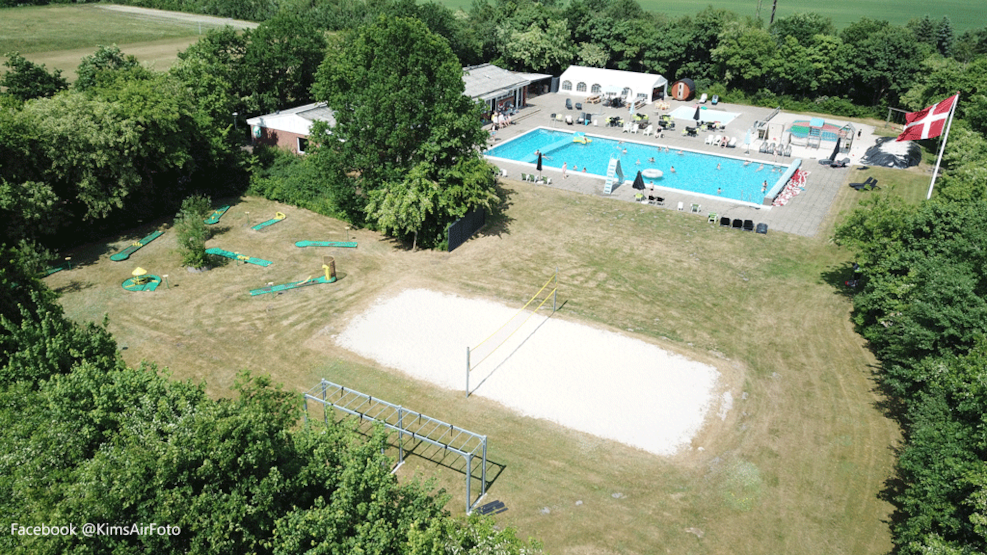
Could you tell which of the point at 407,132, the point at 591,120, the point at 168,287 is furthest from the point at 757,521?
the point at 591,120

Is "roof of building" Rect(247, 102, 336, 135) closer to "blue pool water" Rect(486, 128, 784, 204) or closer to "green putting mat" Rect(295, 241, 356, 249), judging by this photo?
"green putting mat" Rect(295, 241, 356, 249)

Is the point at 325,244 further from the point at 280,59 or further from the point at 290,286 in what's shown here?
the point at 280,59

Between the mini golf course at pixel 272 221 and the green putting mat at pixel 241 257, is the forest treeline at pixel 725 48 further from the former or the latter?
the green putting mat at pixel 241 257

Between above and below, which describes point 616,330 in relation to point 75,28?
below

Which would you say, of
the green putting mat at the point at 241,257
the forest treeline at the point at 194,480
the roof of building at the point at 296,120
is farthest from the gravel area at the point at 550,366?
the roof of building at the point at 296,120

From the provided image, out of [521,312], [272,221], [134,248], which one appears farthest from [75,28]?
[521,312]

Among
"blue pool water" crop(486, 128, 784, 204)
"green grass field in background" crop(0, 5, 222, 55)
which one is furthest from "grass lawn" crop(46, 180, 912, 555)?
"green grass field in background" crop(0, 5, 222, 55)

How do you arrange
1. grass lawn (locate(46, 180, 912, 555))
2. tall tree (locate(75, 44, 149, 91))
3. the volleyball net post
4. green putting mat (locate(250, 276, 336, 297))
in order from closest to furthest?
grass lawn (locate(46, 180, 912, 555)), the volleyball net post, green putting mat (locate(250, 276, 336, 297)), tall tree (locate(75, 44, 149, 91))
